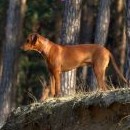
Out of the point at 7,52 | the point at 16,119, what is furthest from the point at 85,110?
the point at 7,52

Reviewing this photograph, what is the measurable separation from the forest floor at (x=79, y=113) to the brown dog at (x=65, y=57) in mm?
1038

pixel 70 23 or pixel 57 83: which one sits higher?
pixel 70 23

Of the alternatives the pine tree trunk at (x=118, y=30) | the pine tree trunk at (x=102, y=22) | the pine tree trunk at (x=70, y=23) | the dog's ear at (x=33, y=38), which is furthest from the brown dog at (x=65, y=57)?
the pine tree trunk at (x=118, y=30)

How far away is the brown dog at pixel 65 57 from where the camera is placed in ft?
44.1

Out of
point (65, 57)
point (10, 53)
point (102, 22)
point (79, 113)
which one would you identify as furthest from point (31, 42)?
point (102, 22)

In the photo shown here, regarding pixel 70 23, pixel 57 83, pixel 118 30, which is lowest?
pixel 57 83

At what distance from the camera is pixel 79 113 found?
11.0 m

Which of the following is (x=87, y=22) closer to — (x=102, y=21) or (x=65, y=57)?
(x=102, y=21)

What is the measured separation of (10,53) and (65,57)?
15008 mm

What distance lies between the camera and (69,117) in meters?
11.2

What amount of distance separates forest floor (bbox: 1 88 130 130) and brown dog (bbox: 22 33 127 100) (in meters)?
1.04

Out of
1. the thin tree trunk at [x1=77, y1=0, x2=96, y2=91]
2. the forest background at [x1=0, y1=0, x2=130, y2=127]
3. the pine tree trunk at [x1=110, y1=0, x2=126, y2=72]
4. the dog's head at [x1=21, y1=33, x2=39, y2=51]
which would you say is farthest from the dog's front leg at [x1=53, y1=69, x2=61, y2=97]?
the thin tree trunk at [x1=77, y1=0, x2=96, y2=91]

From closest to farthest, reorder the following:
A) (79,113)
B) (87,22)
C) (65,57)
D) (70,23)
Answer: (79,113)
(65,57)
(70,23)
(87,22)

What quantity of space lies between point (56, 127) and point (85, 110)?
912 mm
